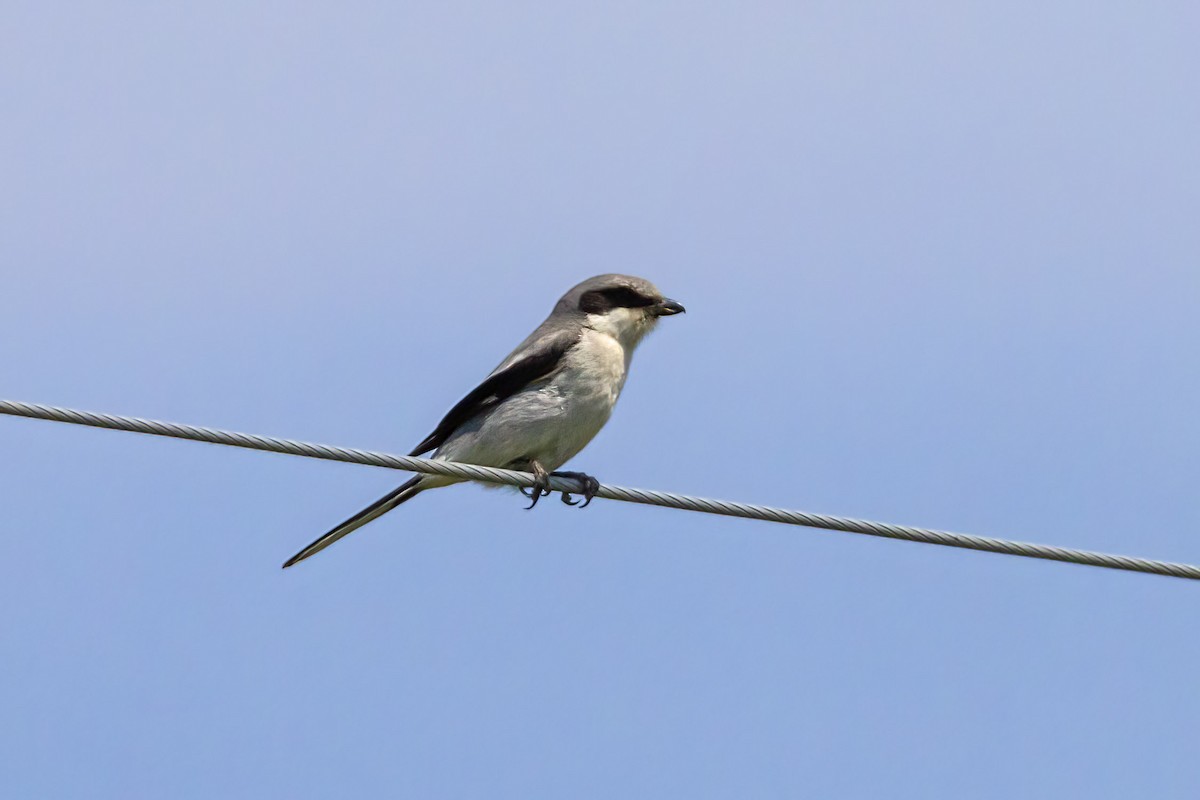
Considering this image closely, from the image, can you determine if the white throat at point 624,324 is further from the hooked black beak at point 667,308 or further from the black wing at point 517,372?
the black wing at point 517,372

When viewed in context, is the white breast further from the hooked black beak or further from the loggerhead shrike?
the hooked black beak

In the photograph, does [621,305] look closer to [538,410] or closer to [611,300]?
[611,300]

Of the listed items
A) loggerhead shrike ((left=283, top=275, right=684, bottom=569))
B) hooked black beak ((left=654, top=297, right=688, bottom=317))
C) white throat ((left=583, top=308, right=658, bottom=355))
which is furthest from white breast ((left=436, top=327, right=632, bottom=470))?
hooked black beak ((left=654, top=297, right=688, bottom=317))

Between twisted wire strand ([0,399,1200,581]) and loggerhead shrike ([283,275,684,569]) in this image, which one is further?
loggerhead shrike ([283,275,684,569])

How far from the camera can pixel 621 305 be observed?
9039 mm

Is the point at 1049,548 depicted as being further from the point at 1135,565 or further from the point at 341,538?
the point at 341,538

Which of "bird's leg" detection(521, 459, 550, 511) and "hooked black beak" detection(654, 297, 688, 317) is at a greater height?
"hooked black beak" detection(654, 297, 688, 317)

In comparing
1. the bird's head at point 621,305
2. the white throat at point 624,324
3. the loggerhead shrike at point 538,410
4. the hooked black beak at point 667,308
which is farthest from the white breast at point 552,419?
the hooked black beak at point 667,308

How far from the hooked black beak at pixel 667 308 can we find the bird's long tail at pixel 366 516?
1847mm

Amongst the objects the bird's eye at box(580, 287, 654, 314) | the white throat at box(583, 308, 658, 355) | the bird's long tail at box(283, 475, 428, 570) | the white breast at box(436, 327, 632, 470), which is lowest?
the bird's long tail at box(283, 475, 428, 570)

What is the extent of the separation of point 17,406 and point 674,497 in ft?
8.33

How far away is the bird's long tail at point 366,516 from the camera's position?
823cm

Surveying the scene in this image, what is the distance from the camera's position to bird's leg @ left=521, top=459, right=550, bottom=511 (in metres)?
7.97

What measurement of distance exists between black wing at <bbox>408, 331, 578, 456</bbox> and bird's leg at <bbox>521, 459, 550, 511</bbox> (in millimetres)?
465
